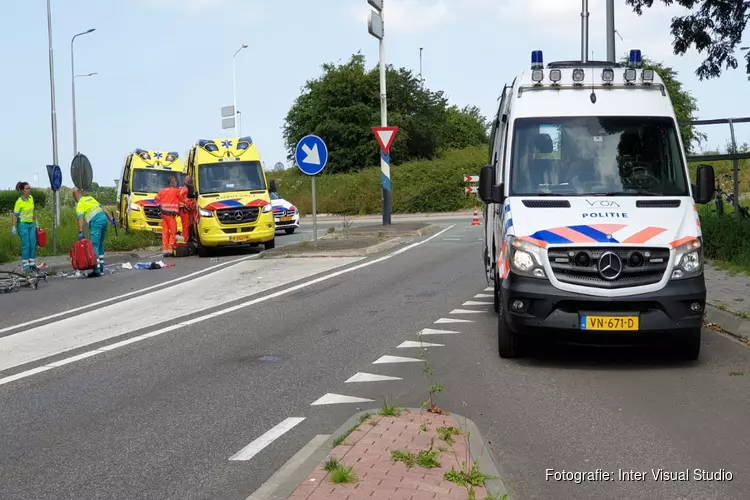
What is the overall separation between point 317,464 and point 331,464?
0.19 meters

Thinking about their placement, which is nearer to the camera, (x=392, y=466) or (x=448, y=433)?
(x=392, y=466)

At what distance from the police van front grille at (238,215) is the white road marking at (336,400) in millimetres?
16591

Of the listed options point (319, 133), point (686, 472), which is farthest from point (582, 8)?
point (319, 133)

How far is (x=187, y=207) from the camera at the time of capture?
25.5 metres

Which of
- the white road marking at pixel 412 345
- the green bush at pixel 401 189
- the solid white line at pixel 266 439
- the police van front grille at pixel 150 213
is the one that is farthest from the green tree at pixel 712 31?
the green bush at pixel 401 189

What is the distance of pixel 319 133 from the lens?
204 ft

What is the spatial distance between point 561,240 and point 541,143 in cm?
159

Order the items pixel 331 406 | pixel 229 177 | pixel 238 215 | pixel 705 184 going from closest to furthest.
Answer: pixel 331 406
pixel 705 184
pixel 238 215
pixel 229 177

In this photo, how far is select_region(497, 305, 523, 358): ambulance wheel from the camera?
30.8ft

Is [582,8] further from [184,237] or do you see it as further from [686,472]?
[686,472]

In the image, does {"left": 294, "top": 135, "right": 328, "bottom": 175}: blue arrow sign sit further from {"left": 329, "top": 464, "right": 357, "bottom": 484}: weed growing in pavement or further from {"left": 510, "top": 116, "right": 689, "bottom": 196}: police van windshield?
{"left": 329, "top": 464, "right": 357, "bottom": 484}: weed growing in pavement

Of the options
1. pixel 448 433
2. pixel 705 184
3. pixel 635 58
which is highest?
pixel 635 58

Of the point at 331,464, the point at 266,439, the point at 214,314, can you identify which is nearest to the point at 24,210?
the point at 214,314

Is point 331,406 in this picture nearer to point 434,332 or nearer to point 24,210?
point 434,332
